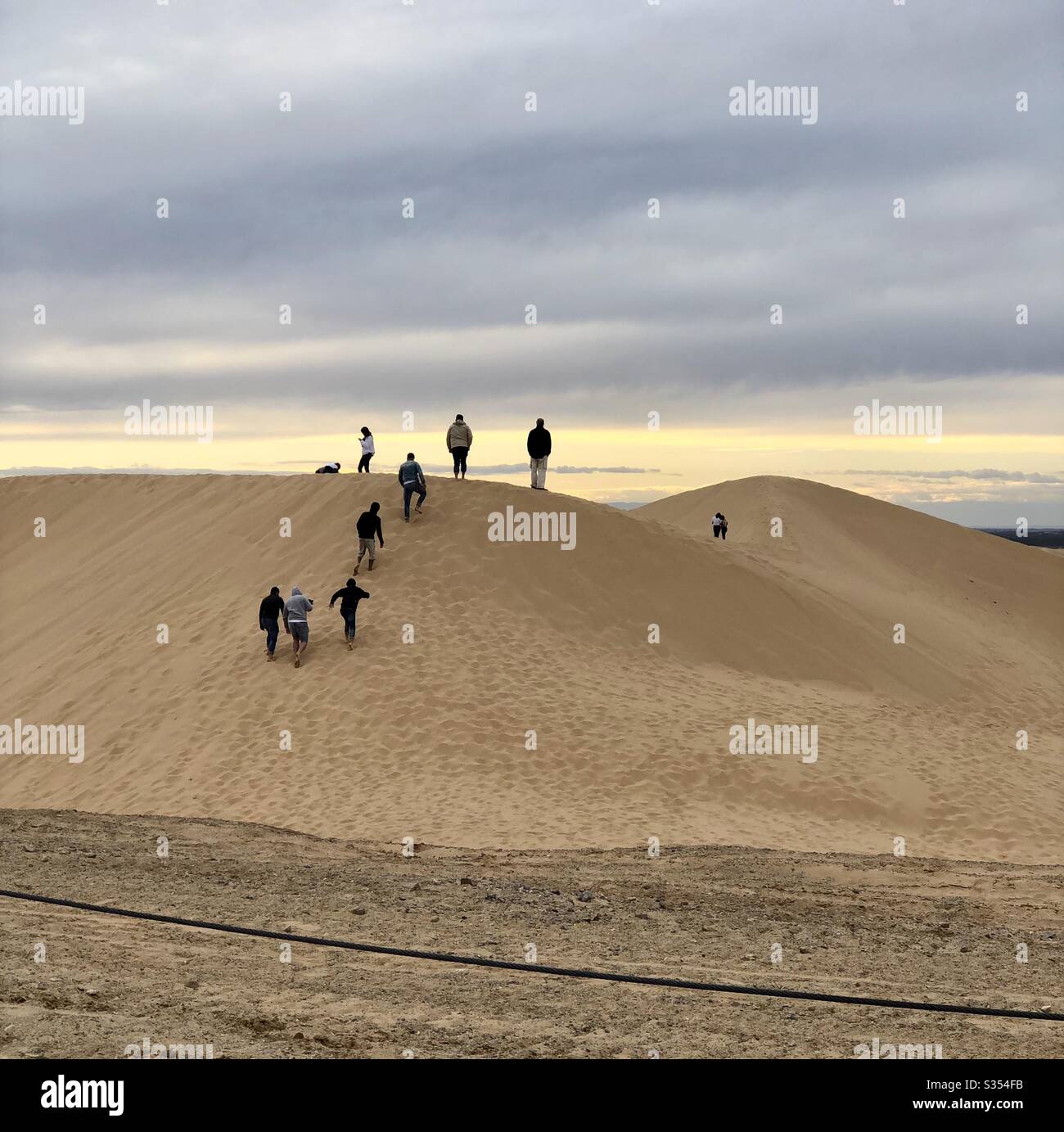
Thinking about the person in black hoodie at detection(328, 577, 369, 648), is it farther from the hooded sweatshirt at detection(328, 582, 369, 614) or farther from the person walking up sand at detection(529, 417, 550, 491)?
the person walking up sand at detection(529, 417, 550, 491)

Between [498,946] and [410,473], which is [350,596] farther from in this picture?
[498,946]

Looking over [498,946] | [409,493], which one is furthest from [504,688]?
[498,946]

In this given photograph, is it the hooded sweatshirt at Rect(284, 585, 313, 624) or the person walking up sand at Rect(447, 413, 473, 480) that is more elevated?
the person walking up sand at Rect(447, 413, 473, 480)

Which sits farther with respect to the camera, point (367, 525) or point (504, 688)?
point (367, 525)

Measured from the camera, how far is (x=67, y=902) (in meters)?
10.6

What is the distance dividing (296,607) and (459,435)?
5950 millimetres

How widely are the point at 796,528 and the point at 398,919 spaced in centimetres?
3715

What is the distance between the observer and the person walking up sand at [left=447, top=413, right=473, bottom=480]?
24734 millimetres

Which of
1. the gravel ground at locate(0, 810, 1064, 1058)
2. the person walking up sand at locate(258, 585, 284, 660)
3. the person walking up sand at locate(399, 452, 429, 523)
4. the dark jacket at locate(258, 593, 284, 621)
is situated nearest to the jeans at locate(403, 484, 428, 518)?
the person walking up sand at locate(399, 452, 429, 523)

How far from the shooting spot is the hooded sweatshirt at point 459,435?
976 inches

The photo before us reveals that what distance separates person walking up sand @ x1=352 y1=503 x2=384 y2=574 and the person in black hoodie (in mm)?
1917

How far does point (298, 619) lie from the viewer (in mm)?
21062

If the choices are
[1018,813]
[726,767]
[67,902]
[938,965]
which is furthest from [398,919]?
[1018,813]

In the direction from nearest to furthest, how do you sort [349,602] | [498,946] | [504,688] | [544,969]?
[544,969], [498,946], [504,688], [349,602]
